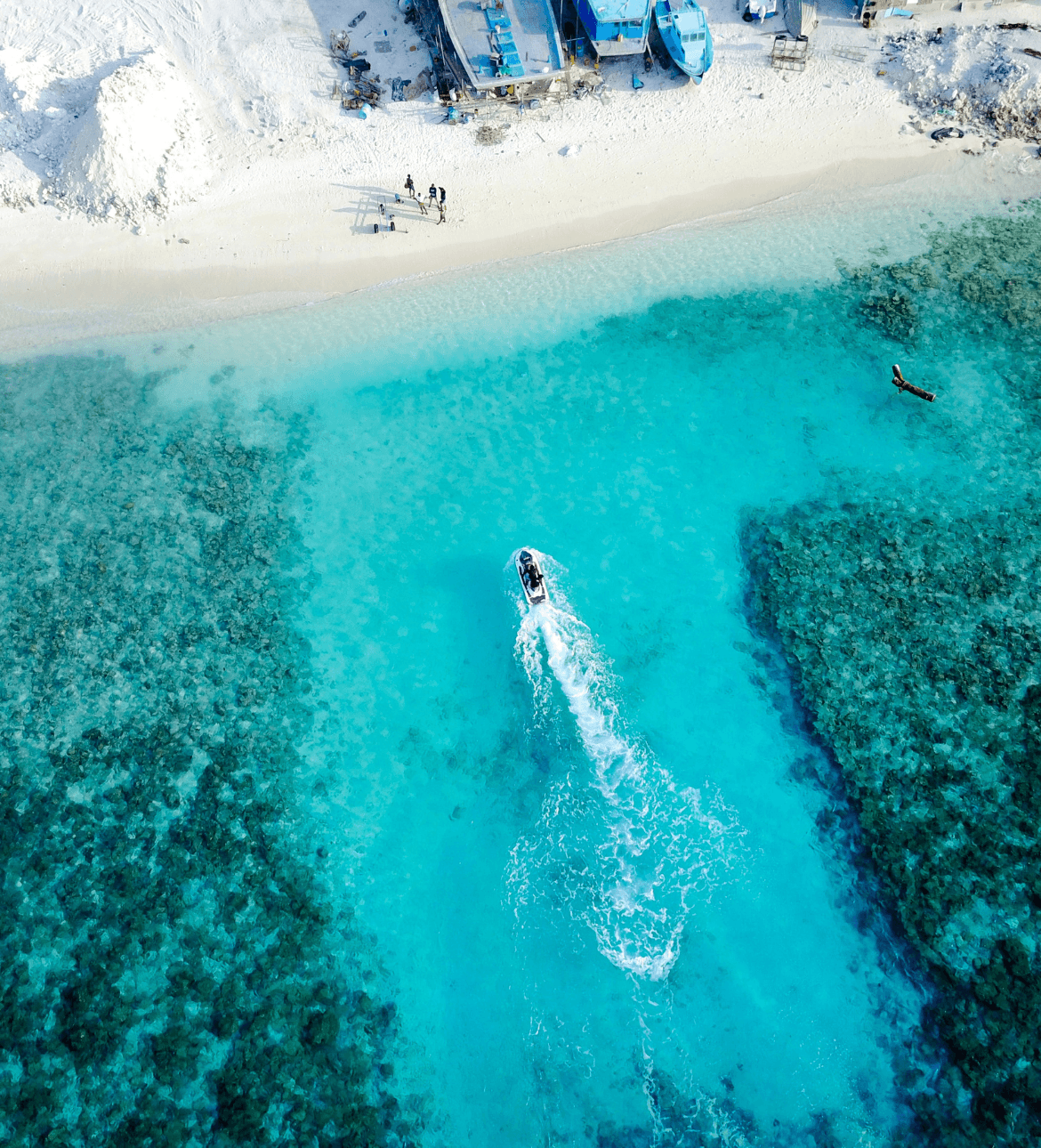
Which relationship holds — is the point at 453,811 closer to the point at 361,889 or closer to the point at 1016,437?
the point at 361,889

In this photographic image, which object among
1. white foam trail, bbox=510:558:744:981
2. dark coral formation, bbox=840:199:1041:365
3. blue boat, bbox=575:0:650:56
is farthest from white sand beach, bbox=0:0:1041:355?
white foam trail, bbox=510:558:744:981

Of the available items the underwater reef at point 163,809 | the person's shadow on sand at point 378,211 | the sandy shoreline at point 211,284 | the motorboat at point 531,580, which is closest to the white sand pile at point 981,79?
the sandy shoreline at point 211,284

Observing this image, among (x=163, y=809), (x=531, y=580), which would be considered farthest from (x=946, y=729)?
(x=163, y=809)

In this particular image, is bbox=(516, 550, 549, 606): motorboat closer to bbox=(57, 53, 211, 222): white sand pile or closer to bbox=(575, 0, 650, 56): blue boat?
bbox=(57, 53, 211, 222): white sand pile

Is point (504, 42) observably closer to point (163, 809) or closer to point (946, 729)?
point (946, 729)

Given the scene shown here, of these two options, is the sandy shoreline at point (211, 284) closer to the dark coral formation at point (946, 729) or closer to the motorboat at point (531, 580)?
the motorboat at point (531, 580)
